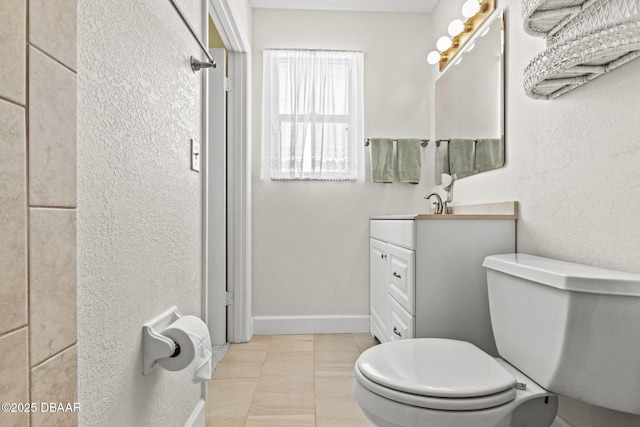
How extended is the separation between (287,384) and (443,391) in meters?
1.17

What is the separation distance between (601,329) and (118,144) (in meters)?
1.29

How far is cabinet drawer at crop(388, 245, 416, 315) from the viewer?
5.43ft

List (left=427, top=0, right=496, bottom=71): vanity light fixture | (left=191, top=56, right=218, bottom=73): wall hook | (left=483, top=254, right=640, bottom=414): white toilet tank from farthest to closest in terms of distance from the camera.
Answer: (left=427, top=0, right=496, bottom=71): vanity light fixture < (left=191, top=56, right=218, bottom=73): wall hook < (left=483, top=254, right=640, bottom=414): white toilet tank

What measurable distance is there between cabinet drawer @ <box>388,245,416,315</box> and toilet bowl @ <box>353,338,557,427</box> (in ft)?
1.42

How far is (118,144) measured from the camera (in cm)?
88

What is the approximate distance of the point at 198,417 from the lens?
4.81ft

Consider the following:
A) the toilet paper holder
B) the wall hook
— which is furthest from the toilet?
the wall hook

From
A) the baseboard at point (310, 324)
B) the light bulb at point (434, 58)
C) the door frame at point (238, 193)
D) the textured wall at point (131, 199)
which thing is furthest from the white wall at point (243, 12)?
the baseboard at point (310, 324)

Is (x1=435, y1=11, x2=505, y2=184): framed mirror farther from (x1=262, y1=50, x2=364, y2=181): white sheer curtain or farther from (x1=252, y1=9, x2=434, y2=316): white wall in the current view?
(x1=262, y1=50, x2=364, y2=181): white sheer curtain

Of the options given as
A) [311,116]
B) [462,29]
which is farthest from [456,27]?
[311,116]

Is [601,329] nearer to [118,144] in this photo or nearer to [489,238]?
[489,238]

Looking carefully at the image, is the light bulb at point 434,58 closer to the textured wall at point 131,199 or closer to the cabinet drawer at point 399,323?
the cabinet drawer at point 399,323

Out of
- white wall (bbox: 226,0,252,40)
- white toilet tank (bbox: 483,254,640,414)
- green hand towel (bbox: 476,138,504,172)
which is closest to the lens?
Answer: white toilet tank (bbox: 483,254,640,414)

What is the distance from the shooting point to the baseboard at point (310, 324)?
2.77 m
